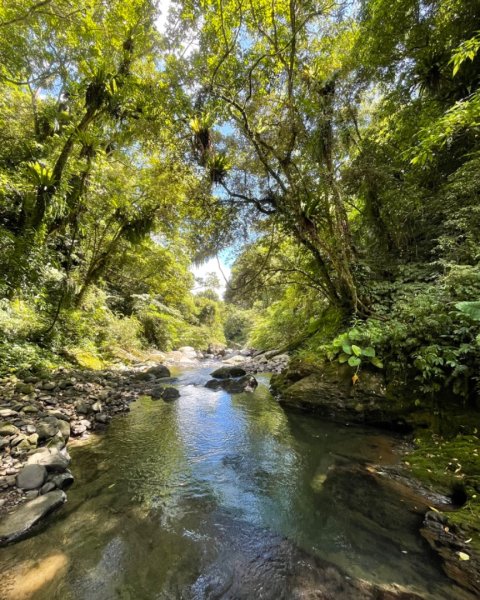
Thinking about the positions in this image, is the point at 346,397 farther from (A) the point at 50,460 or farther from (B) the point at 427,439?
(A) the point at 50,460

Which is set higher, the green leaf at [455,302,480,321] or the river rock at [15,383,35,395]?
the green leaf at [455,302,480,321]

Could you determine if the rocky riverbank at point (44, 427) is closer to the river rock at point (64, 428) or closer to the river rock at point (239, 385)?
the river rock at point (64, 428)

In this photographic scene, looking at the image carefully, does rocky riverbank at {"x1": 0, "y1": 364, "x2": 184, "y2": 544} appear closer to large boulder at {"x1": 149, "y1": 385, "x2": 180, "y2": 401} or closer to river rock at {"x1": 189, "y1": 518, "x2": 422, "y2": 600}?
large boulder at {"x1": 149, "y1": 385, "x2": 180, "y2": 401}

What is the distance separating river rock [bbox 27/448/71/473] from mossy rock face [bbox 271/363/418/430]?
464cm

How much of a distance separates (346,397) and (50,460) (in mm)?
5017

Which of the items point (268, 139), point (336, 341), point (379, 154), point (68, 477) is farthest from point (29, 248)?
point (379, 154)

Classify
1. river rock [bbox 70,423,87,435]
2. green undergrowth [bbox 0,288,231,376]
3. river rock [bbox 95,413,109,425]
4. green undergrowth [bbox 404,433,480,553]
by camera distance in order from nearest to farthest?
1. green undergrowth [bbox 404,433,480,553]
2. river rock [bbox 70,423,87,435]
3. river rock [bbox 95,413,109,425]
4. green undergrowth [bbox 0,288,231,376]

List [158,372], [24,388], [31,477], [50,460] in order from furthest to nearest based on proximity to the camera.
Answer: [158,372], [24,388], [50,460], [31,477]

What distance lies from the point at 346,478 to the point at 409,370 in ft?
8.04

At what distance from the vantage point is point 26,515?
103 inches

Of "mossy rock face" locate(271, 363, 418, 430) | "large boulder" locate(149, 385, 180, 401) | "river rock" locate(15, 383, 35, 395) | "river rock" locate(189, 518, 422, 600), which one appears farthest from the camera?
"large boulder" locate(149, 385, 180, 401)

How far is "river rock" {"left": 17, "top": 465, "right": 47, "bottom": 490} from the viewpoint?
9.87 feet

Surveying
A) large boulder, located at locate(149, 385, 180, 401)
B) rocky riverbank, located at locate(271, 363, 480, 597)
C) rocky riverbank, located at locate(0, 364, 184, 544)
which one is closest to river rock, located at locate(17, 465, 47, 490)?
rocky riverbank, located at locate(0, 364, 184, 544)

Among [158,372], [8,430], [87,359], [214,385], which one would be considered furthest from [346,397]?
[87,359]
